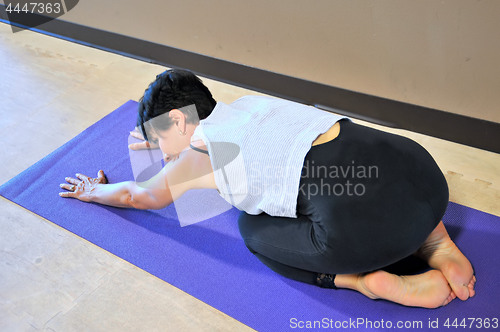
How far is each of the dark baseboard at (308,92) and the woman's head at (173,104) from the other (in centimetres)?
100

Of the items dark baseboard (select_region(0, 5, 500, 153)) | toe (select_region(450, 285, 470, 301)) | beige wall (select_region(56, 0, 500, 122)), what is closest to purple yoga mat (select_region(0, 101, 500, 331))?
toe (select_region(450, 285, 470, 301))

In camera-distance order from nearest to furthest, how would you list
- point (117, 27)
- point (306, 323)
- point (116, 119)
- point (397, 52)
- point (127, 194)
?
point (306, 323)
point (127, 194)
point (397, 52)
point (116, 119)
point (117, 27)

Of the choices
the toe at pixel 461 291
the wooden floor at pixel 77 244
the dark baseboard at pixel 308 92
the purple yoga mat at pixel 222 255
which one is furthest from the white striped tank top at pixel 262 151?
the dark baseboard at pixel 308 92

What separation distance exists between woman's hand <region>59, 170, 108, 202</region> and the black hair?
569 millimetres

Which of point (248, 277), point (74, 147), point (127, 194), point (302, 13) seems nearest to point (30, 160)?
point (74, 147)

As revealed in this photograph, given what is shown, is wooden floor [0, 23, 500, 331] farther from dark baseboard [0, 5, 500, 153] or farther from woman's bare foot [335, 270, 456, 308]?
woman's bare foot [335, 270, 456, 308]

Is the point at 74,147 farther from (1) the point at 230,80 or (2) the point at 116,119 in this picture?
(1) the point at 230,80

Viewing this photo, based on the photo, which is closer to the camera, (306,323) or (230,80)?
(306,323)

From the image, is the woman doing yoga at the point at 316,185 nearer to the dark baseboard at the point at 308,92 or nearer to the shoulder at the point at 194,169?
the shoulder at the point at 194,169

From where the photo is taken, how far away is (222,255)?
1.62 meters

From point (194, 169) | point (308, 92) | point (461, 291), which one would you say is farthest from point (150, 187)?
point (308, 92)

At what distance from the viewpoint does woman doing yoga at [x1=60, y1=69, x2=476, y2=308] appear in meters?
1.26

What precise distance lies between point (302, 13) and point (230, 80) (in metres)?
0.61

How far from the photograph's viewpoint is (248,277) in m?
1.54
